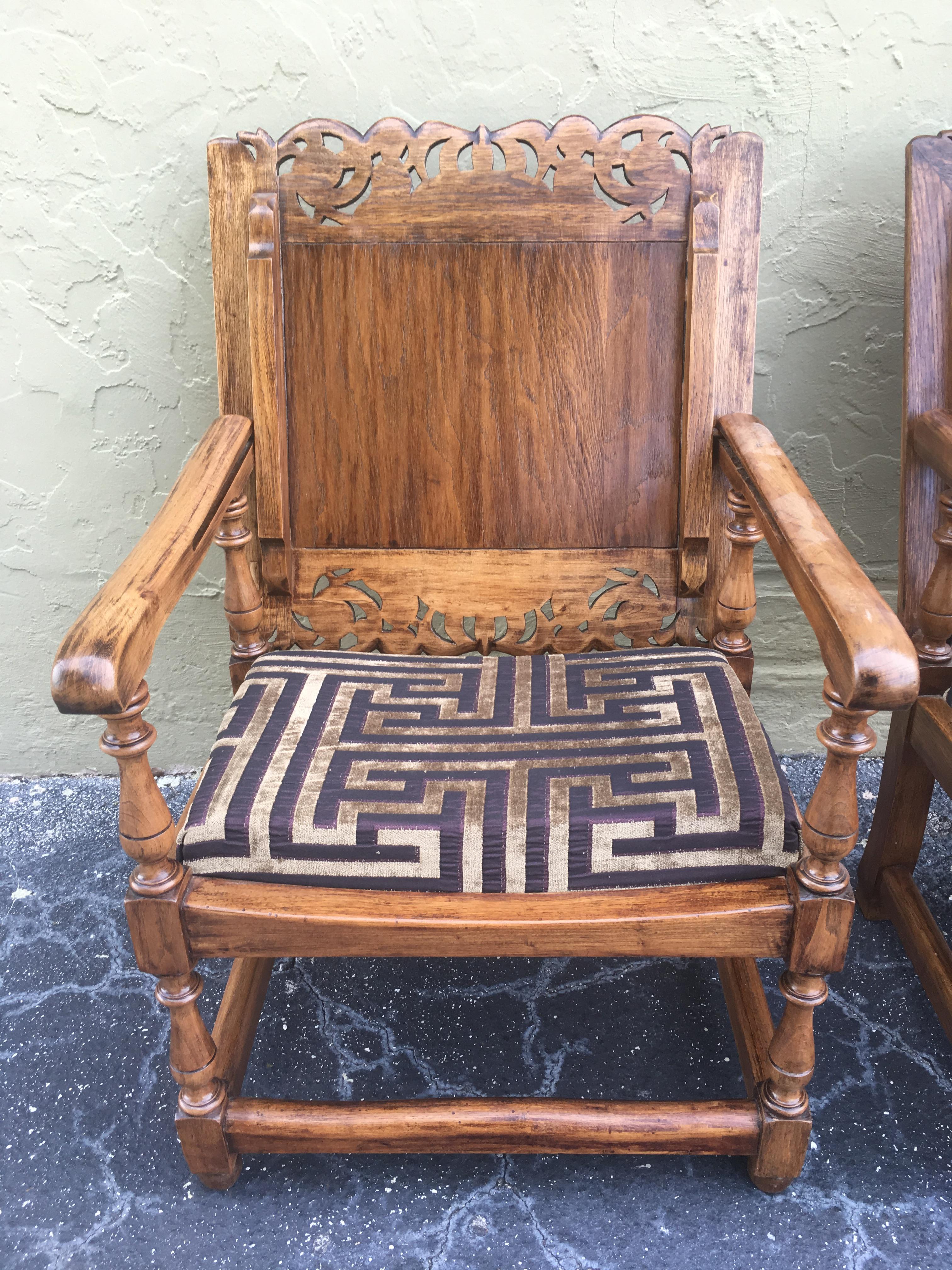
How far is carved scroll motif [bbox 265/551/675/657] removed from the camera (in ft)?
5.57

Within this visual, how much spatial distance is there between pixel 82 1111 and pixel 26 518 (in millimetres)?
1183

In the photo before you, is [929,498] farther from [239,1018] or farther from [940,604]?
[239,1018]

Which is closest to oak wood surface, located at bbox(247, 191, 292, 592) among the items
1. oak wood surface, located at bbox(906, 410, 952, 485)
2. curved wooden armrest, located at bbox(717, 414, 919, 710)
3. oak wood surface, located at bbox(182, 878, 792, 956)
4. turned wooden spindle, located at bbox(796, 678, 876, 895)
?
oak wood surface, located at bbox(182, 878, 792, 956)

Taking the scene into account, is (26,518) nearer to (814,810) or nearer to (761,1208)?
(814,810)

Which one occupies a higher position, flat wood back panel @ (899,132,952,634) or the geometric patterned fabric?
flat wood back panel @ (899,132,952,634)

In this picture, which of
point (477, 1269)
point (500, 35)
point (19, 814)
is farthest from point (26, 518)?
point (477, 1269)

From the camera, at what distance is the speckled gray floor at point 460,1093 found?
1.38 metres

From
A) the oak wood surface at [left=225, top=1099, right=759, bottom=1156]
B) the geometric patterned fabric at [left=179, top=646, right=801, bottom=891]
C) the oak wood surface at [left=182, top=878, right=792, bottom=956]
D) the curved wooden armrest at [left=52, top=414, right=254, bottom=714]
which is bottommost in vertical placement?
the oak wood surface at [left=225, top=1099, right=759, bottom=1156]

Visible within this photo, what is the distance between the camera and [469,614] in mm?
1713

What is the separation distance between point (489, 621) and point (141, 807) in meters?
0.71

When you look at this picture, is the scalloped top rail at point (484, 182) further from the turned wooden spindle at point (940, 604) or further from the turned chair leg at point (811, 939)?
the turned chair leg at point (811, 939)

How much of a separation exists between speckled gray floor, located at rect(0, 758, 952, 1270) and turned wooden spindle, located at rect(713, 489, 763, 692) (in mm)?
607

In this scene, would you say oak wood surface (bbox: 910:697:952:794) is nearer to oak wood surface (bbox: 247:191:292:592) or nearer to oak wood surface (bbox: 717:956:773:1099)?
oak wood surface (bbox: 717:956:773:1099)

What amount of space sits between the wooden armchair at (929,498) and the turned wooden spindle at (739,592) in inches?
11.1
